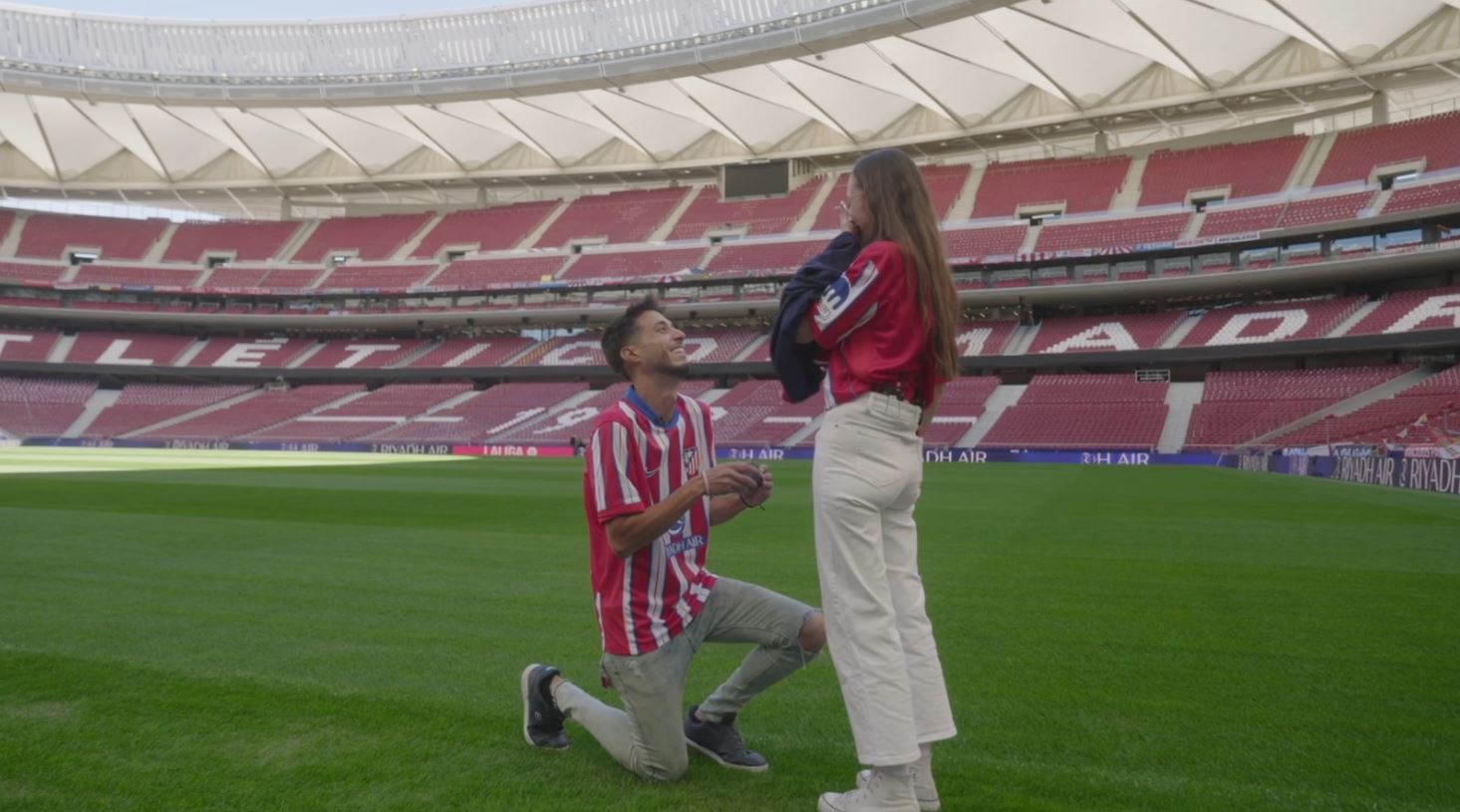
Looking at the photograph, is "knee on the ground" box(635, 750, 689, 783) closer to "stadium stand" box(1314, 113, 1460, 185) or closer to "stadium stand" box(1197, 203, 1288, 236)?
"stadium stand" box(1197, 203, 1288, 236)

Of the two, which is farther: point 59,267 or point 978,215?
point 59,267

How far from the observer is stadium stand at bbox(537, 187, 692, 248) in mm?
54594

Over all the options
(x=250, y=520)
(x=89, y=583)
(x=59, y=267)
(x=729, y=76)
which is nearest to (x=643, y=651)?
(x=89, y=583)

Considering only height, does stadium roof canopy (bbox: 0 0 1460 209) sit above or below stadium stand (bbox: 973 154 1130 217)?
above

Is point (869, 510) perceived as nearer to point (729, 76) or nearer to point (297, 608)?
point (297, 608)

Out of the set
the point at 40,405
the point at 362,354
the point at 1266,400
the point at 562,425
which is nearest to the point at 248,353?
the point at 362,354

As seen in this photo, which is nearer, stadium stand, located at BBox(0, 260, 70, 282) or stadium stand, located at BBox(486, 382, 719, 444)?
stadium stand, located at BBox(486, 382, 719, 444)

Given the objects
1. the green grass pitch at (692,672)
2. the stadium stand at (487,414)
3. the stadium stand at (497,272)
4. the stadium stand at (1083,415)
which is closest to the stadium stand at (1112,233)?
the stadium stand at (1083,415)

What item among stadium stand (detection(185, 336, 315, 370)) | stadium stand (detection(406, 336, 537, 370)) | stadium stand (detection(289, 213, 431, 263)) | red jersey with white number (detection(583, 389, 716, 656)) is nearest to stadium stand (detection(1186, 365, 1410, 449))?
red jersey with white number (detection(583, 389, 716, 656))

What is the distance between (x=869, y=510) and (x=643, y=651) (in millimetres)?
1079

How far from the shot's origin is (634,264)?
5175cm

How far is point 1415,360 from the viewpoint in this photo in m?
35.5

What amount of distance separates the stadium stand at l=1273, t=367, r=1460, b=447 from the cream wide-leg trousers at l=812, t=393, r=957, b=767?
28.2 m

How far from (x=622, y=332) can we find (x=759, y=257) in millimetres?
45902
